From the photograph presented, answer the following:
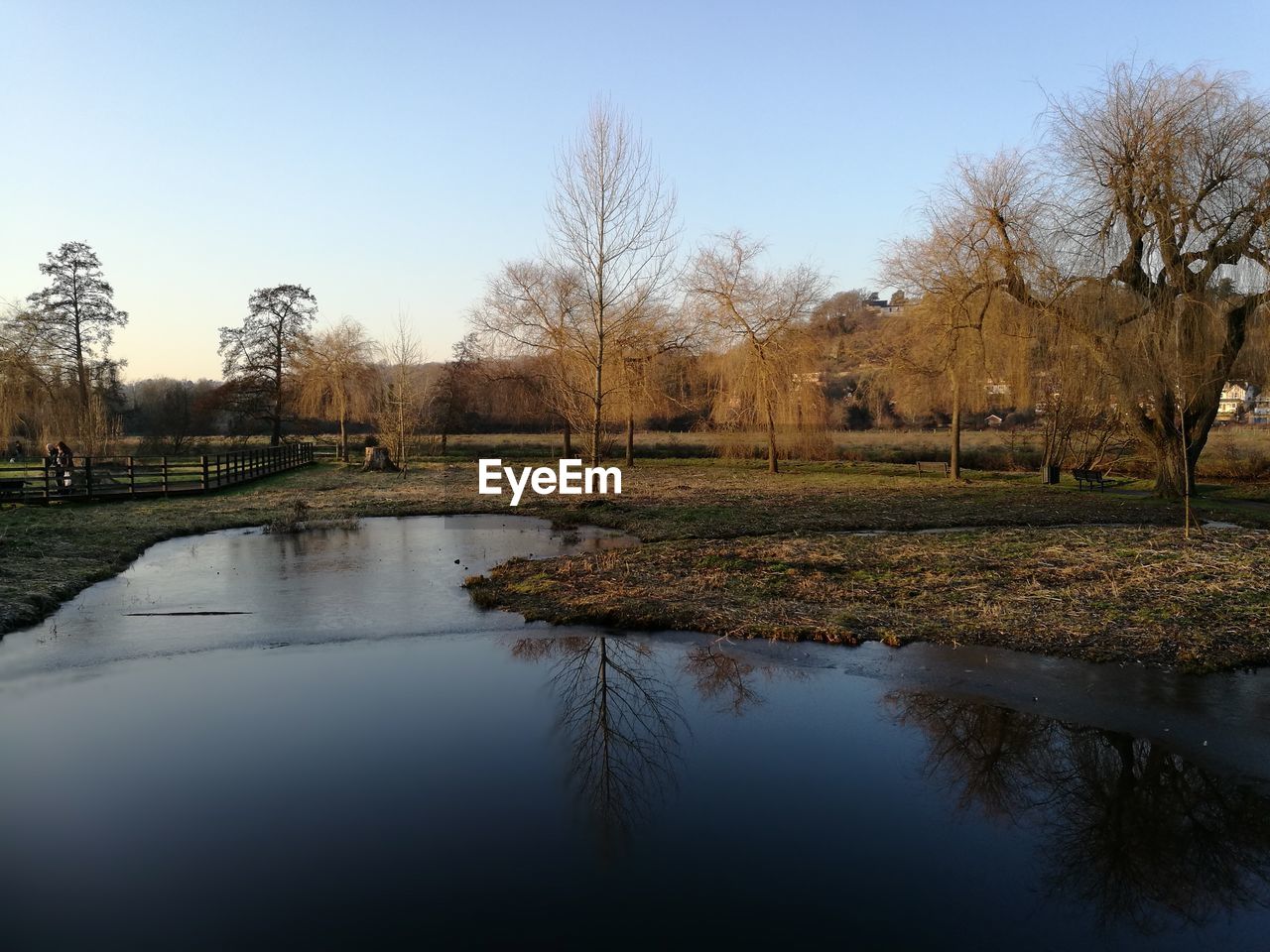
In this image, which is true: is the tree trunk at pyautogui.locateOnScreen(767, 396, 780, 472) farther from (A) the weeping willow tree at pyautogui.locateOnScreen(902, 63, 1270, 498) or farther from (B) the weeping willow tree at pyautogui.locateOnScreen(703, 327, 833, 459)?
(A) the weeping willow tree at pyautogui.locateOnScreen(902, 63, 1270, 498)

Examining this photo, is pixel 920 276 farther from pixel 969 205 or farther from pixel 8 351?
pixel 8 351

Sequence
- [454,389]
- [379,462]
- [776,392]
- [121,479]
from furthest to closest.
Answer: [454,389]
[379,462]
[776,392]
[121,479]

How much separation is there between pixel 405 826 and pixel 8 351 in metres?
37.1

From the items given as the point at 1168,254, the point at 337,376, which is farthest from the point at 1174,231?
the point at 337,376

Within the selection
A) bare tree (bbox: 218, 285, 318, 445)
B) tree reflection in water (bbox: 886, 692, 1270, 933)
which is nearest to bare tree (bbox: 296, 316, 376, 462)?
bare tree (bbox: 218, 285, 318, 445)

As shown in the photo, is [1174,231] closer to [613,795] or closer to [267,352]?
[613,795]

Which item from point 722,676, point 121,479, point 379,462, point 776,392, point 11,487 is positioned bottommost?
point 722,676

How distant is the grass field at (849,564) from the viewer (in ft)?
28.1

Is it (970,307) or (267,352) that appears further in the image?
(267,352)

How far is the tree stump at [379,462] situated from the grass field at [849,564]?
10.9 m

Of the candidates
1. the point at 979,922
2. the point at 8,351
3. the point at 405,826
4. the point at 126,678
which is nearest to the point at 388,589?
the point at 126,678

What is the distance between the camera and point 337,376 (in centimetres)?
4066

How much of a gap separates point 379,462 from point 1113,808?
31.0m

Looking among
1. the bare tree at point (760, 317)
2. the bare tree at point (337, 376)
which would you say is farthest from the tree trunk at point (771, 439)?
the bare tree at point (337, 376)
